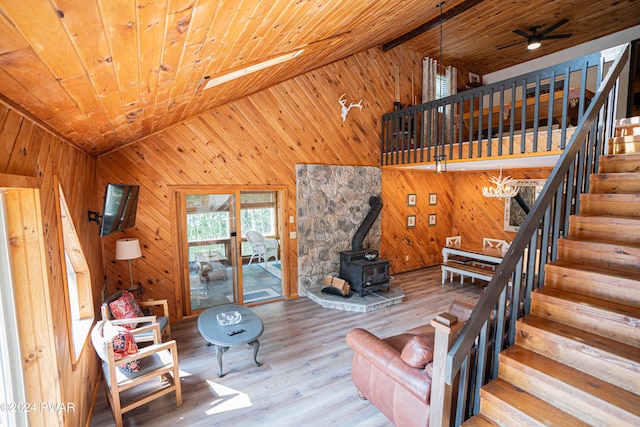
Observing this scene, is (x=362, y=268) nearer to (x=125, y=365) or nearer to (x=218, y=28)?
(x=125, y=365)

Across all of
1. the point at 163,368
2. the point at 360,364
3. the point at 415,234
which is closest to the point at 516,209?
the point at 415,234

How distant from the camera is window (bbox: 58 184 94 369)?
8.45 feet

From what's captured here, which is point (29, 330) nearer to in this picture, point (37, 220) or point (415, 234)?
point (37, 220)

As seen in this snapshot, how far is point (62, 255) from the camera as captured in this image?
2.28 meters

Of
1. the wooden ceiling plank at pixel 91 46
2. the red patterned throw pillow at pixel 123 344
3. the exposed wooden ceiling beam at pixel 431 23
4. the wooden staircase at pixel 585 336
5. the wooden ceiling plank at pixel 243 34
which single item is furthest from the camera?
the exposed wooden ceiling beam at pixel 431 23

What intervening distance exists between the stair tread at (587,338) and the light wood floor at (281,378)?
156 cm

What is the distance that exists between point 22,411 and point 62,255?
1.05 m

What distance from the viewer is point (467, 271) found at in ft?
19.8

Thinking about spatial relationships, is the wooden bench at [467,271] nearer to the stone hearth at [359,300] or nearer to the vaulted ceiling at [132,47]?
the stone hearth at [359,300]

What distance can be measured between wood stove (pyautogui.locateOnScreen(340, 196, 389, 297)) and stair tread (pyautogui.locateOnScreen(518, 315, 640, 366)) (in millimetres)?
3297

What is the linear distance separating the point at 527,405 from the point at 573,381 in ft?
0.99

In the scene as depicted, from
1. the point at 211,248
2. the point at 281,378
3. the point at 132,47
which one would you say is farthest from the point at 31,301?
the point at 211,248

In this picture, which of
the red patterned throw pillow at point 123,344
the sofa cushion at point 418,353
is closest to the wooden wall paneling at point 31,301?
the red patterned throw pillow at point 123,344

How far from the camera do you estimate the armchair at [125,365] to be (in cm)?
251
